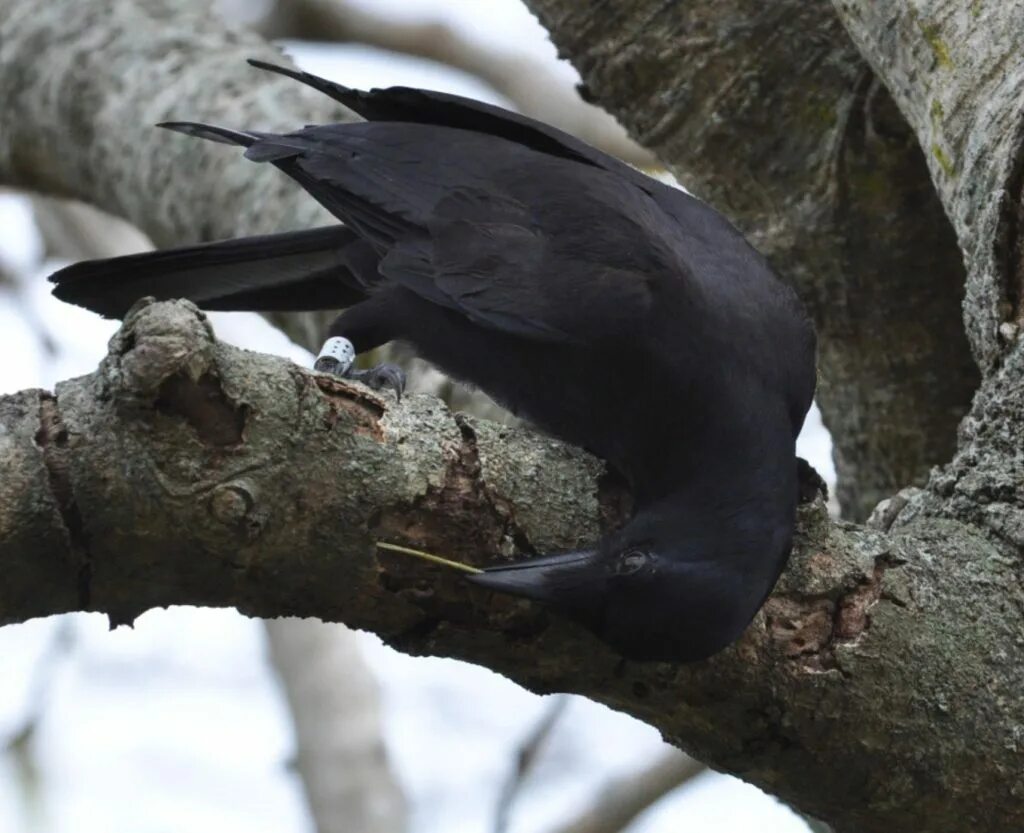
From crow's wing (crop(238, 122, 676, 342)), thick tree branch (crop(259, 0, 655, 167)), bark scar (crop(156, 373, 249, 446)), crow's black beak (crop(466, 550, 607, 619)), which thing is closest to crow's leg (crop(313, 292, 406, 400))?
crow's wing (crop(238, 122, 676, 342))

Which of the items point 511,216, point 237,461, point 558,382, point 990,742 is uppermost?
point 511,216

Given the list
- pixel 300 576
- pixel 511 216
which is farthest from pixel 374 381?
pixel 300 576

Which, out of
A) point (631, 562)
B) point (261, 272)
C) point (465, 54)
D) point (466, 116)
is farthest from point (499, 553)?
point (465, 54)

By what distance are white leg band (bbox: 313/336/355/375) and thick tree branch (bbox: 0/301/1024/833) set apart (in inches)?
38.3

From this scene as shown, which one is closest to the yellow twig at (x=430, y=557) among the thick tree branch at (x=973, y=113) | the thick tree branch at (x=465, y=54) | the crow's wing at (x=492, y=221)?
the crow's wing at (x=492, y=221)

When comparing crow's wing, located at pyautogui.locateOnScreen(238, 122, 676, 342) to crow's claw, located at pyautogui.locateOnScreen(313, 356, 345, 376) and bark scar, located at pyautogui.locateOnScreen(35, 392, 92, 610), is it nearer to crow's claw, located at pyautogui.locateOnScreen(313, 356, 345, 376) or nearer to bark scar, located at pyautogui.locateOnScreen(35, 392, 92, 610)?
crow's claw, located at pyautogui.locateOnScreen(313, 356, 345, 376)

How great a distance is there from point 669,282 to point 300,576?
102cm

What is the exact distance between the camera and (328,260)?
136 inches

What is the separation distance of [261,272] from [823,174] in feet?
4.45

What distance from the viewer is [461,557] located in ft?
6.82

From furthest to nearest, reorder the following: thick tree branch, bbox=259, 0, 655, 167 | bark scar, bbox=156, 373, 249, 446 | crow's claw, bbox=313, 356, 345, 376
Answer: thick tree branch, bbox=259, 0, 655, 167 < crow's claw, bbox=313, 356, 345, 376 < bark scar, bbox=156, 373, 249, 446

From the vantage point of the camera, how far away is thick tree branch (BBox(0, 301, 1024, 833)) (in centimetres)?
187

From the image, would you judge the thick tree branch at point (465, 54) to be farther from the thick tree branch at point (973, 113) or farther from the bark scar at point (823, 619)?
the bark scar at point (823, 619)

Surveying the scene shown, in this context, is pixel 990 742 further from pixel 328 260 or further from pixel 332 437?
pixel 328 260
